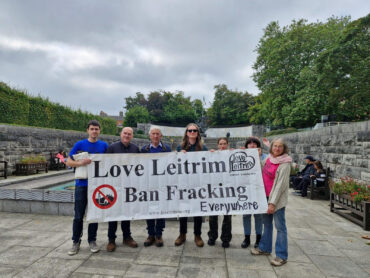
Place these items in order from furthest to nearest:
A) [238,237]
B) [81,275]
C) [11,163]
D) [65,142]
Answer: [65,142] < [11,163] < [238,237] < [81,275]

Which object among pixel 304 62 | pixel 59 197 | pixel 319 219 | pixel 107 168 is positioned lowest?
pixel 319 219

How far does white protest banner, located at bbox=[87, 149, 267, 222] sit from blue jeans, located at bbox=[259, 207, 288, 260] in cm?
25

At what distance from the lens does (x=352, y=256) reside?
10.8 ft

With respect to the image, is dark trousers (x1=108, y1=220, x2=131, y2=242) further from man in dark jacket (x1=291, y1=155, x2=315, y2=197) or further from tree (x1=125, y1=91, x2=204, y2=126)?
tree (x1=125, y1=91, x2=204, y2=126)

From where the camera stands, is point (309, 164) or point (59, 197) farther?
point (309, 164)

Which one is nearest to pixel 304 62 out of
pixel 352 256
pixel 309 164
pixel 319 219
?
pixel 309 164

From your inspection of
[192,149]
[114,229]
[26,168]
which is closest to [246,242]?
[192,149]

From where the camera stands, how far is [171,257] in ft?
10.5

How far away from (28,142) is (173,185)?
10.00 meters

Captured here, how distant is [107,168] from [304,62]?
2358 cm

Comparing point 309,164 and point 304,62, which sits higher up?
point 304,62

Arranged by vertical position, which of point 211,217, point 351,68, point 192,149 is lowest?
point 211,217

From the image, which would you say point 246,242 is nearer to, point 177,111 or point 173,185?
point 173,185

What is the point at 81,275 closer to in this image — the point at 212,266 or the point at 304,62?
the point at 212,266
